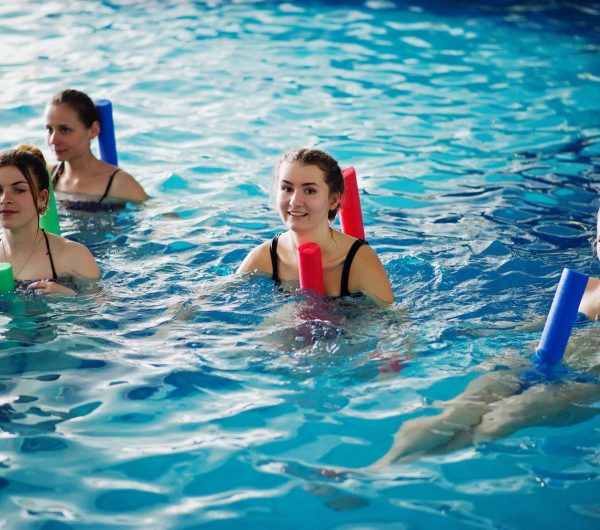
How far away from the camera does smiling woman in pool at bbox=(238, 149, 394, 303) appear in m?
5.09

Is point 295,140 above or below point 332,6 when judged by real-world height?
below

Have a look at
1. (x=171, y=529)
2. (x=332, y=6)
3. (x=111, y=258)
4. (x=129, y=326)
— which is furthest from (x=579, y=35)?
(x=171, y=529)

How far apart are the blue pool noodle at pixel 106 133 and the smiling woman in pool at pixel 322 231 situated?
202 centimetres

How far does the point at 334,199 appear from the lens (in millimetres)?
5242

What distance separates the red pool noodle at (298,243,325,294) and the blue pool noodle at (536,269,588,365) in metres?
1.19

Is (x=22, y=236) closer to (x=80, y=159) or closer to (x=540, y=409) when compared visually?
(x=80, y=159)

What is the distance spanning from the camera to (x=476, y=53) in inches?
454

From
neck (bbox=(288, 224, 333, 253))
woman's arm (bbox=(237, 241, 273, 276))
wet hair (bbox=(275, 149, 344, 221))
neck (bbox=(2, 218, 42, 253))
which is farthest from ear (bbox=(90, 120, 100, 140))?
neck (bbox=(288, 224, 333, 253))

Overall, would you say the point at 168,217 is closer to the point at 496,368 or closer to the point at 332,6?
the point at 496,368

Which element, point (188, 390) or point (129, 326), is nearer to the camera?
point (188, 390)

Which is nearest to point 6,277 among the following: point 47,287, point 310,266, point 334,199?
point 47,287

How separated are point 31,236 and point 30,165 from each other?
421 mm

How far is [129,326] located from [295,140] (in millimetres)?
4138

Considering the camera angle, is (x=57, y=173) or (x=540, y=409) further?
(x=57, y=173)
